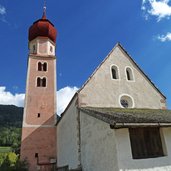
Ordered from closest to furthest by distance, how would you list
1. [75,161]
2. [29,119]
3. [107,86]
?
[75,161] < [107,86] < [29,119]

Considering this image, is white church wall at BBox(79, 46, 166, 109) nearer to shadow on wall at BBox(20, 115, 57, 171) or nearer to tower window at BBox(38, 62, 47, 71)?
shadow on wall at BBox(20, 115, 57, 171)

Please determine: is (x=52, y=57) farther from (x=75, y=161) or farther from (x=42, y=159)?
(x=75, y=161)

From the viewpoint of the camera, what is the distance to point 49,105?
78.3ft

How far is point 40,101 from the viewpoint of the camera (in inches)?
934

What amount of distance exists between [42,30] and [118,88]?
620 inches

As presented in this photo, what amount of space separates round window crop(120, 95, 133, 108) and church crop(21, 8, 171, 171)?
0.02m

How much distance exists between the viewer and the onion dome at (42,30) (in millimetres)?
27617

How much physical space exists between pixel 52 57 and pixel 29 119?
8547mm

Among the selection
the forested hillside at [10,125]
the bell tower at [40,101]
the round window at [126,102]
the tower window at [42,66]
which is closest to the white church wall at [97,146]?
the round window at [126,102]

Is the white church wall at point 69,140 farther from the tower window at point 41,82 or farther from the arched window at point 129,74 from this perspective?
the tower window at point 41,82

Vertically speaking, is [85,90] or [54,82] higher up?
[54,82]

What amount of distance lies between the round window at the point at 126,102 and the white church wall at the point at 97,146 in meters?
4.04

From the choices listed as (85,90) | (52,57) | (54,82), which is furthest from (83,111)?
(52,57)

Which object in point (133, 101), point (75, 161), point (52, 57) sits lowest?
point (75, 161)
